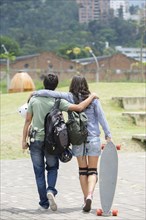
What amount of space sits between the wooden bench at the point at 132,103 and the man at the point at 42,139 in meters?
12.6

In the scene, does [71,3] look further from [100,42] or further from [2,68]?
[2,68]

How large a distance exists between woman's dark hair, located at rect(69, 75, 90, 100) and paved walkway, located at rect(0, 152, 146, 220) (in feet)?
4.22

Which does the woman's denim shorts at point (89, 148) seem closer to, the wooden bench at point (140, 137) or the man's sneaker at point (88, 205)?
the man's sneaker at point (88, 205)

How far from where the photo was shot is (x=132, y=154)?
15.5 m

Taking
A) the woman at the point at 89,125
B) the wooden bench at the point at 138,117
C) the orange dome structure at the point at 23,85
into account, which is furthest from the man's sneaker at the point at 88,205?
the orange dome structure at the point at 23,85

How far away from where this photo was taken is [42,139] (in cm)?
838

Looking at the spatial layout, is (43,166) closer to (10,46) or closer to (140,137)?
(140,137)

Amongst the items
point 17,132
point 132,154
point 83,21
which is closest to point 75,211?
point 132,154

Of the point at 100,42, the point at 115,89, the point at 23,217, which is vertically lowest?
the point at 100,42

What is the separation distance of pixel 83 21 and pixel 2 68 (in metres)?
71.6

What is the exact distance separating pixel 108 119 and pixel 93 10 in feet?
418

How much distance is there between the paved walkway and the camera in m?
8.44

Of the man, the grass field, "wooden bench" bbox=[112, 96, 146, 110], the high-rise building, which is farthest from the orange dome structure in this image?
the high-rise building

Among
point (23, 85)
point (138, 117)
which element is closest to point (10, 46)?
point (23, 85)
